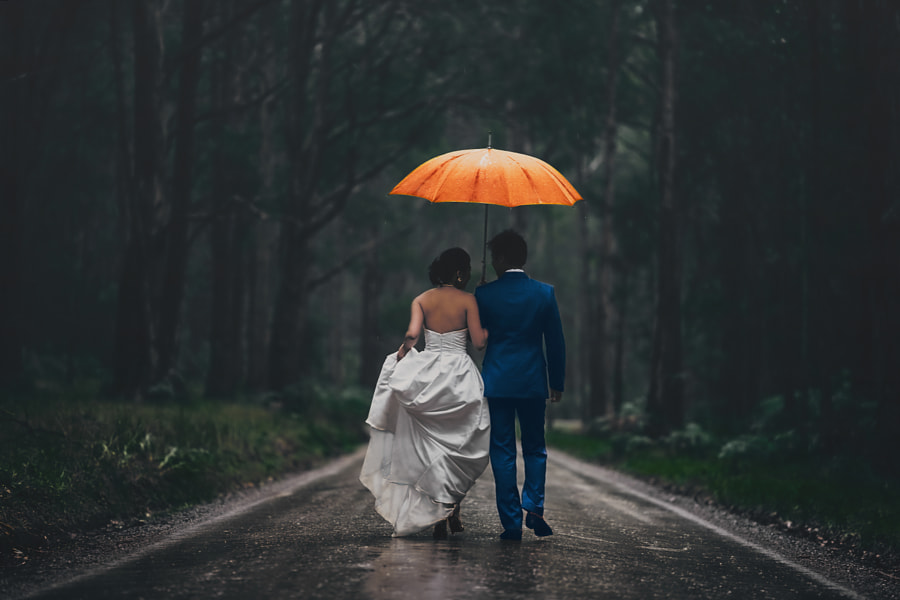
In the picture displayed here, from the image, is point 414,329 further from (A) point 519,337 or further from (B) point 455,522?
(B) point 455,522

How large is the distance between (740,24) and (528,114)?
6375 millimetres

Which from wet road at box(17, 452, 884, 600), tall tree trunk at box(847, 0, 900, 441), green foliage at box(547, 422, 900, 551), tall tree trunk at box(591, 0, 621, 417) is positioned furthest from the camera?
tall tree trunk at box(591, 0, 621, 417)

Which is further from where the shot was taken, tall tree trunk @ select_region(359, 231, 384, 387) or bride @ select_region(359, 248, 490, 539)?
tall tree trunk @ select_region(359, 231, 384, 387)

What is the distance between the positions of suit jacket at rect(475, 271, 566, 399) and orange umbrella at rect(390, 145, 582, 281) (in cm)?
41

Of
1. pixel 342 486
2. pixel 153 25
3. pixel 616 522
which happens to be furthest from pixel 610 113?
pixel 616 522

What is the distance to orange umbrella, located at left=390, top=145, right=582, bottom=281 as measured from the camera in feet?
25.1

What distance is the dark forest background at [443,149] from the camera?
17.9m

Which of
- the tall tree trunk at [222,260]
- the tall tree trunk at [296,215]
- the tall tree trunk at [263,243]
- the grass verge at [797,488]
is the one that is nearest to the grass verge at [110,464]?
the grass verge at [797,488]

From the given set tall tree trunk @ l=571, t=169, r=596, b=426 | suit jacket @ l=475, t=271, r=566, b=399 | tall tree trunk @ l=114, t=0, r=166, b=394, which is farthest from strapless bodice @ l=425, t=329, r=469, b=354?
tall tree trunk @ l=571, t=169, r=596, b=426

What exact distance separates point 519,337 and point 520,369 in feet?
0.79

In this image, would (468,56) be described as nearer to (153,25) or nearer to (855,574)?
(153,25)

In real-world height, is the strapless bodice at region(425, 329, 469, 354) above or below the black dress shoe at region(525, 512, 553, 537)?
above

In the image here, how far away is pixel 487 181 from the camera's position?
7.73m

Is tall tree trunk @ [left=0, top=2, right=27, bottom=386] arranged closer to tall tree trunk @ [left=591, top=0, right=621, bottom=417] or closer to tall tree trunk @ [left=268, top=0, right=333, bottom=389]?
tall tree trunk @ [left=268, top=0, right=333, bottom=389]
